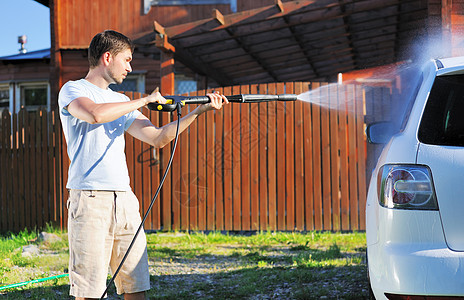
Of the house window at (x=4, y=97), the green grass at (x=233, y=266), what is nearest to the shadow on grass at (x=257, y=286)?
the green grass at (x=233, y=266)

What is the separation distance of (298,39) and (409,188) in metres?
11.5

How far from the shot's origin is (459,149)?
2715 millimetres

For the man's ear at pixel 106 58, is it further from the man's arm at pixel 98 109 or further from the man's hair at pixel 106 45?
the man's arm at pixel 98 109

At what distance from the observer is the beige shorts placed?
3.18m

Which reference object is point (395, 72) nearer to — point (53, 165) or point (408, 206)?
point (53, 165)

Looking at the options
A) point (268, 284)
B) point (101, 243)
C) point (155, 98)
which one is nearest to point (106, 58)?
point (155, 98)

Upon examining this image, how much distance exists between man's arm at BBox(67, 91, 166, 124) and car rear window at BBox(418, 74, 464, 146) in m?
1.44

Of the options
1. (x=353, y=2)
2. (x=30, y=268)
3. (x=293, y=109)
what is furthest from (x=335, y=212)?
(x=30, y=268)

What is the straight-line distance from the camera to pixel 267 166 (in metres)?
9.47

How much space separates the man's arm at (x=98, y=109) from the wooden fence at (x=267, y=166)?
618cm

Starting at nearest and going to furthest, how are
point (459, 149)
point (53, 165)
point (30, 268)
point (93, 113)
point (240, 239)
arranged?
1. point (459, 149)
2. point (93, 113)
3. point (30, 268)
4. point (240, 239)
5. point (53, 165)

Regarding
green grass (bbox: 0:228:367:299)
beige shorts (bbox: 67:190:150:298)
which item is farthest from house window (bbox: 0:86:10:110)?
beige shorts (bbox: 67:190:150:298)

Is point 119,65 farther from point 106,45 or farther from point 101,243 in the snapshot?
point 101,243

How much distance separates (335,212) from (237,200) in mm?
1611
